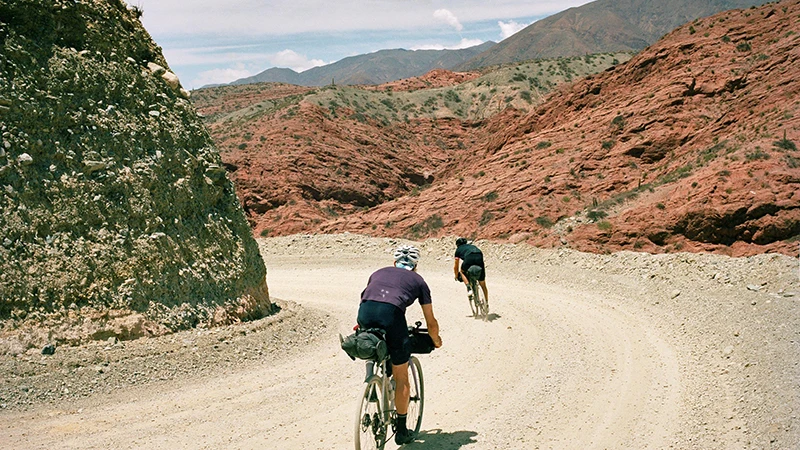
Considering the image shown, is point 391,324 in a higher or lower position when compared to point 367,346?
higher

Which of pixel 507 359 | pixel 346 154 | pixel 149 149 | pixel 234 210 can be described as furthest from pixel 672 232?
pixel 346 154

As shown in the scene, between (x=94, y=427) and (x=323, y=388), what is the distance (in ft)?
9.83

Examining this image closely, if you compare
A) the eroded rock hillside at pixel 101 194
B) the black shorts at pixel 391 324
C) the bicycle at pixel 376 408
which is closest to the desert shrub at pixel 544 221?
the eroded rock hillside at pixel 101 194

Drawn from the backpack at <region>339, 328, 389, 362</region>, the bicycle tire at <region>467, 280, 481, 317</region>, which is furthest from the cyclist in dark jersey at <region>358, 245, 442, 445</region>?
the bicycle tire at <region>467, 280, 481, 317</region>

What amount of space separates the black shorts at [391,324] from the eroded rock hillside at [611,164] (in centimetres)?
1379

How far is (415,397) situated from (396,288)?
156 centimetres

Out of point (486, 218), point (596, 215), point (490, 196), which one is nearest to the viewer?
point (596, 215)

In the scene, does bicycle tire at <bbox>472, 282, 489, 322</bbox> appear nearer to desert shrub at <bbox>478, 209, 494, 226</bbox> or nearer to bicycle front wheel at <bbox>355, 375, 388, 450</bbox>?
bicycle front wheel at <bbox>355, 375, 388, 450</bbox>

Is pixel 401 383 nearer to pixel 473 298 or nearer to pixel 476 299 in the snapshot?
pixel 476 299

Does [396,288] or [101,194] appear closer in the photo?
[396,288]

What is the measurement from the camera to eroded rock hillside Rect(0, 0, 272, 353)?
31.0ft

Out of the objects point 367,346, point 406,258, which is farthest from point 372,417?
point 406,258

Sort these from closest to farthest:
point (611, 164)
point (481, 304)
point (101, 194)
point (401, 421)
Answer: point (401, 421) < point (101, 194) < point (481, 304) < point (611, 164)

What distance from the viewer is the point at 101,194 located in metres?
10.4
